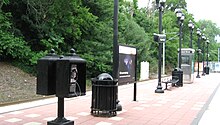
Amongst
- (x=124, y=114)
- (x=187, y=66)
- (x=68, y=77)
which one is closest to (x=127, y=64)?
(x=124, y=114)

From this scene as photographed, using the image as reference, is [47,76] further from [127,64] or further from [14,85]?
[14,85]

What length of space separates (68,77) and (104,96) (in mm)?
2355

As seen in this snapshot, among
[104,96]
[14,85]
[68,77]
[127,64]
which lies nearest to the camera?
[68,77]

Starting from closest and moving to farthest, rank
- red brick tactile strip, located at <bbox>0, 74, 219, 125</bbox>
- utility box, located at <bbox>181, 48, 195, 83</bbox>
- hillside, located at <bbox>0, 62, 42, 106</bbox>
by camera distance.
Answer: red brick tactile strip, located at <bbox>0, 74, 219, 125</bbox> → hillside, located at <bbox>0, 62, 42, 106</bbox> → utility box, located at <bbox>181, 48, 195, 83</bbox>

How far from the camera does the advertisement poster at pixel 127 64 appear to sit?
8.66 m

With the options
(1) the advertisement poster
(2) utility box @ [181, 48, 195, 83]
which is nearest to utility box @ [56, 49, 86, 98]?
(1) the advertisement poster

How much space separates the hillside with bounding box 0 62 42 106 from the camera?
398 inches

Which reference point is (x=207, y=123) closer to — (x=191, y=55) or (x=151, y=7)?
(x=191, y=55)

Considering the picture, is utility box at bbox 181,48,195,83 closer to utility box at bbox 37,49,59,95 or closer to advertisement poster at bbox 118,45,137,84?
advertisement poster at bbox 118,45,137,84

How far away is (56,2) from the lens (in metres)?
15.6

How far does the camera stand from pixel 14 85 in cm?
1205

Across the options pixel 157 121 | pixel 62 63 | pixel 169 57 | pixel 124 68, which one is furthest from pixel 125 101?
pixel 169 57

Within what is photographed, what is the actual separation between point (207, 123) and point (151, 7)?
43.8 m

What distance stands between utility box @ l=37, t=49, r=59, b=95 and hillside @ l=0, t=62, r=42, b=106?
165 inches
